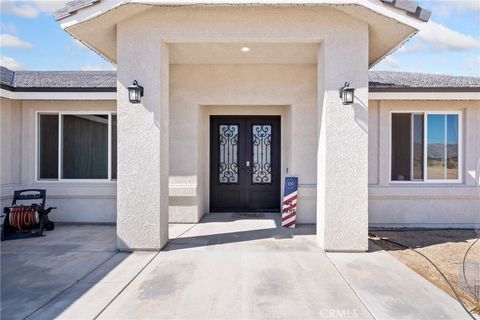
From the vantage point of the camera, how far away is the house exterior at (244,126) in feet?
20.1

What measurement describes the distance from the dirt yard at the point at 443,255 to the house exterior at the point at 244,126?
77cm

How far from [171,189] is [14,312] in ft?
16.8

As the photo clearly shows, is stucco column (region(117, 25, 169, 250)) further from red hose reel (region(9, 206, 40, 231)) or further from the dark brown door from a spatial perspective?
the dark brown door

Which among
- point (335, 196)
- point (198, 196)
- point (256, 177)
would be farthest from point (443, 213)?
point (198, 196)

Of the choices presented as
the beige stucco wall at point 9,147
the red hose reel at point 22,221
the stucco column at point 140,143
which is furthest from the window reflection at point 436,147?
the beige stucco wall at point 9,147

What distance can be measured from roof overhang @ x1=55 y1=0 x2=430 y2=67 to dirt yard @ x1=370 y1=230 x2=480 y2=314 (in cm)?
411

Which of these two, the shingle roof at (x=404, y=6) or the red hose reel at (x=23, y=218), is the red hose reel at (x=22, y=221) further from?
the shingle roof at (x=404, y=6)

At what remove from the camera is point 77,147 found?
924 centimetres

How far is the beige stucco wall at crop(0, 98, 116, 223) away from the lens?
8930mm

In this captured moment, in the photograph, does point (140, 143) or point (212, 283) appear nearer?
point (212, 283)

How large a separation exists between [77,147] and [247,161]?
15.9 ft

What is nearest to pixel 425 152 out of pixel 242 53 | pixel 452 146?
pixel 452 146

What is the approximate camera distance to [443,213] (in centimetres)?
868

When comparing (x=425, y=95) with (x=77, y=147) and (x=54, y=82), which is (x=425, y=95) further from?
(x=54, y=82)
